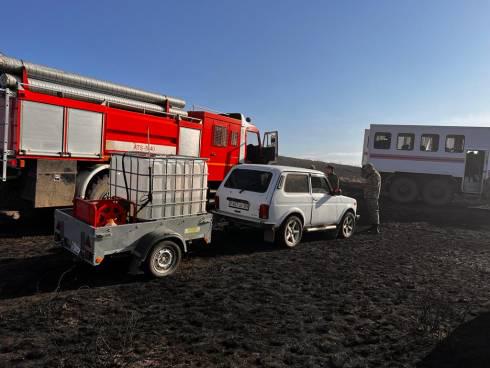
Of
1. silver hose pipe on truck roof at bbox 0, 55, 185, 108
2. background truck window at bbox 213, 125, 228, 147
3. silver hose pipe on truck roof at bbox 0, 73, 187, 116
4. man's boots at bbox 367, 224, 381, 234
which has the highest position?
silver hose pipe on truck roof at bbox 0, 55, 185, 108

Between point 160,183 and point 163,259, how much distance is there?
1199 millimetres

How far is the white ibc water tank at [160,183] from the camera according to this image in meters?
5.68

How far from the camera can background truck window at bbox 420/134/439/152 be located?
58.3 feet

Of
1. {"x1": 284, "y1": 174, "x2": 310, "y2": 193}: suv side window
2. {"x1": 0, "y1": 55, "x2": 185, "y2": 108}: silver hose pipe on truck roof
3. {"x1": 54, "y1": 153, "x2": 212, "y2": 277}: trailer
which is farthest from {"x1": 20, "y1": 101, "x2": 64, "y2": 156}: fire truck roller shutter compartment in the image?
{"x1": 284, "y1": 174, "x2": 310, "y2": 193}: suv side window

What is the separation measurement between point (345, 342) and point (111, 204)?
12.9 feet

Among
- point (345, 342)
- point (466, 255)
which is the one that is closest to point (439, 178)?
point (466, 255)

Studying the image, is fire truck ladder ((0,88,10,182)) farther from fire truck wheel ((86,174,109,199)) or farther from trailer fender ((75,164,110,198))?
fire truck wheel ((86,174,109,199))

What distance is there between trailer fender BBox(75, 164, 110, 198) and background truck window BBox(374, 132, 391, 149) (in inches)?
584

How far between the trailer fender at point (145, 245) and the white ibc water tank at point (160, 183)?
1.32ft

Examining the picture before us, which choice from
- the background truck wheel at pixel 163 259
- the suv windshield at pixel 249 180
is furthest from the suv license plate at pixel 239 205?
the background truck wheel at pixel 163 259

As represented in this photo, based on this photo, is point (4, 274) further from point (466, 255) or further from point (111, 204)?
point (466, 255)

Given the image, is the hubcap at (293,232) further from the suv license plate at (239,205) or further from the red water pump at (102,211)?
the red water pump at (102,211)

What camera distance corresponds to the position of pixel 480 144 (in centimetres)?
1727

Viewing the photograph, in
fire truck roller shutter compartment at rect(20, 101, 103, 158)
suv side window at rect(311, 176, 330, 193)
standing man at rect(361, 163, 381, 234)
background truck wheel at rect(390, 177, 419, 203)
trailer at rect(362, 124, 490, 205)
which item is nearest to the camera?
fire truck roller shutter compartment at rect(20, 101, 103, 158)
